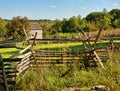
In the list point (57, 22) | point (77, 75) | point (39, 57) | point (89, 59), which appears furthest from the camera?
point (57, 22)

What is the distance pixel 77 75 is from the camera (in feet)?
27.9

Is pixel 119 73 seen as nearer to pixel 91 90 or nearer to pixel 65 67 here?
pixel 91 90

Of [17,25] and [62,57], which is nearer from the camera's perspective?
[62,57]

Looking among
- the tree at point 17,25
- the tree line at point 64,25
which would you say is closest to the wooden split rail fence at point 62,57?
the tree line at point 64,25

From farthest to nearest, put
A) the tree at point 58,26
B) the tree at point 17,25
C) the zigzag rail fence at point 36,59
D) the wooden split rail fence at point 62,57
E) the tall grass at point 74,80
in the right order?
the tree at point 58,26 < the tree at point 17,25 < the wooden split rail fence at point 62,57 < the zigzag rail fence at point 36,59 < the tall grass at point 74,80

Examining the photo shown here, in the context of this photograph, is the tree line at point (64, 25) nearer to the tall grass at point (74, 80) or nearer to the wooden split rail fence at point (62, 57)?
the wooden split rail fence at point (62, 57)

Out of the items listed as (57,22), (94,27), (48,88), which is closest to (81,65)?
(48,88)

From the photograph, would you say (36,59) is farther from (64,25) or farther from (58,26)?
(58,26)

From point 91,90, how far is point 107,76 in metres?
0.49

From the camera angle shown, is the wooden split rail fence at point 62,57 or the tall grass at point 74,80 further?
the wooden split rail fence at point 62,57

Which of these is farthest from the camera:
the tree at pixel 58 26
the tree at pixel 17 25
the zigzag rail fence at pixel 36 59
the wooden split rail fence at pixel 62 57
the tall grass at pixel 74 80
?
the tree at pixel 58 26

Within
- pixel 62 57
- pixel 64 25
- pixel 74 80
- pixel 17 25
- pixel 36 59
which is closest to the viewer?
pixel 74 80

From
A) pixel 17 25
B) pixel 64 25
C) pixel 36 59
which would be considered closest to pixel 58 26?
pixel 64 25

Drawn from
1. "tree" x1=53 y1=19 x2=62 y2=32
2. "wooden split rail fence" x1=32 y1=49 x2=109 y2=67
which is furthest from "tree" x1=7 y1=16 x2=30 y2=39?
"wooden split rail fence" x1=32 y1=49 x2=109 y2=67
